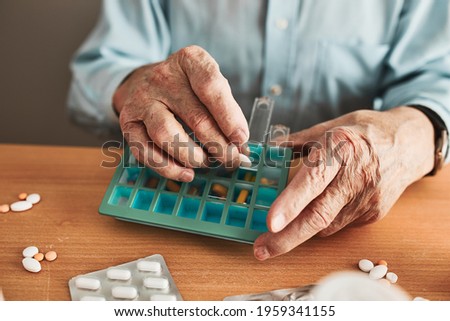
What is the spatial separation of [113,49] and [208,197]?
48 cm

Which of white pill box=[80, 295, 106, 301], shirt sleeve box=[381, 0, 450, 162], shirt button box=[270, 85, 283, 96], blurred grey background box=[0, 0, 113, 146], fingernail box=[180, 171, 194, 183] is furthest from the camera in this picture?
blurred grey background box=[0, 0, 113, 146]

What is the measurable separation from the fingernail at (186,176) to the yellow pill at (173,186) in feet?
0.07

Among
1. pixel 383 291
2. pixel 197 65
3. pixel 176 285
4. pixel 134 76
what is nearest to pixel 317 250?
pixel 383 291

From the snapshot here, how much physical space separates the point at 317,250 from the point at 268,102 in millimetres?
270

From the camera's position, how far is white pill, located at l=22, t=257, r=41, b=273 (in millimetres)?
659

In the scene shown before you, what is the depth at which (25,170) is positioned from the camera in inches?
33.7

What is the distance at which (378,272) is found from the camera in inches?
26.2

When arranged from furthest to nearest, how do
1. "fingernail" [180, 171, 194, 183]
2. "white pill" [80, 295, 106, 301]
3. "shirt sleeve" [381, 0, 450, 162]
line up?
"shirt sleeve" [381, 0, 450, 162], "fingernail" [180, 171, 194, 183], "white pill" [80, 295, 106, 301]

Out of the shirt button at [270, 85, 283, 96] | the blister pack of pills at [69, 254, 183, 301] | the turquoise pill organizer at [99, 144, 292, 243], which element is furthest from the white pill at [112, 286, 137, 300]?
the shirt button at [270, 85, 283, 96]

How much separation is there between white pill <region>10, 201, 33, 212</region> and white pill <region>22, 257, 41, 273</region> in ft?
0.39

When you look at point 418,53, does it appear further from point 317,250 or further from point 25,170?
point 25,170

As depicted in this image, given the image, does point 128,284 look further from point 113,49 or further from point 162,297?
point 113,49

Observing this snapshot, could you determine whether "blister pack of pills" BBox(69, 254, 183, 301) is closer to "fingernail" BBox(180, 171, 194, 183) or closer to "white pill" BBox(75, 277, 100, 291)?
"white pill" BBox(75, 277, 100, 291)

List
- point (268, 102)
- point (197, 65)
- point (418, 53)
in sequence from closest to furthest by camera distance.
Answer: point (197, 65) < point (268, 102) < point (418, 53)
